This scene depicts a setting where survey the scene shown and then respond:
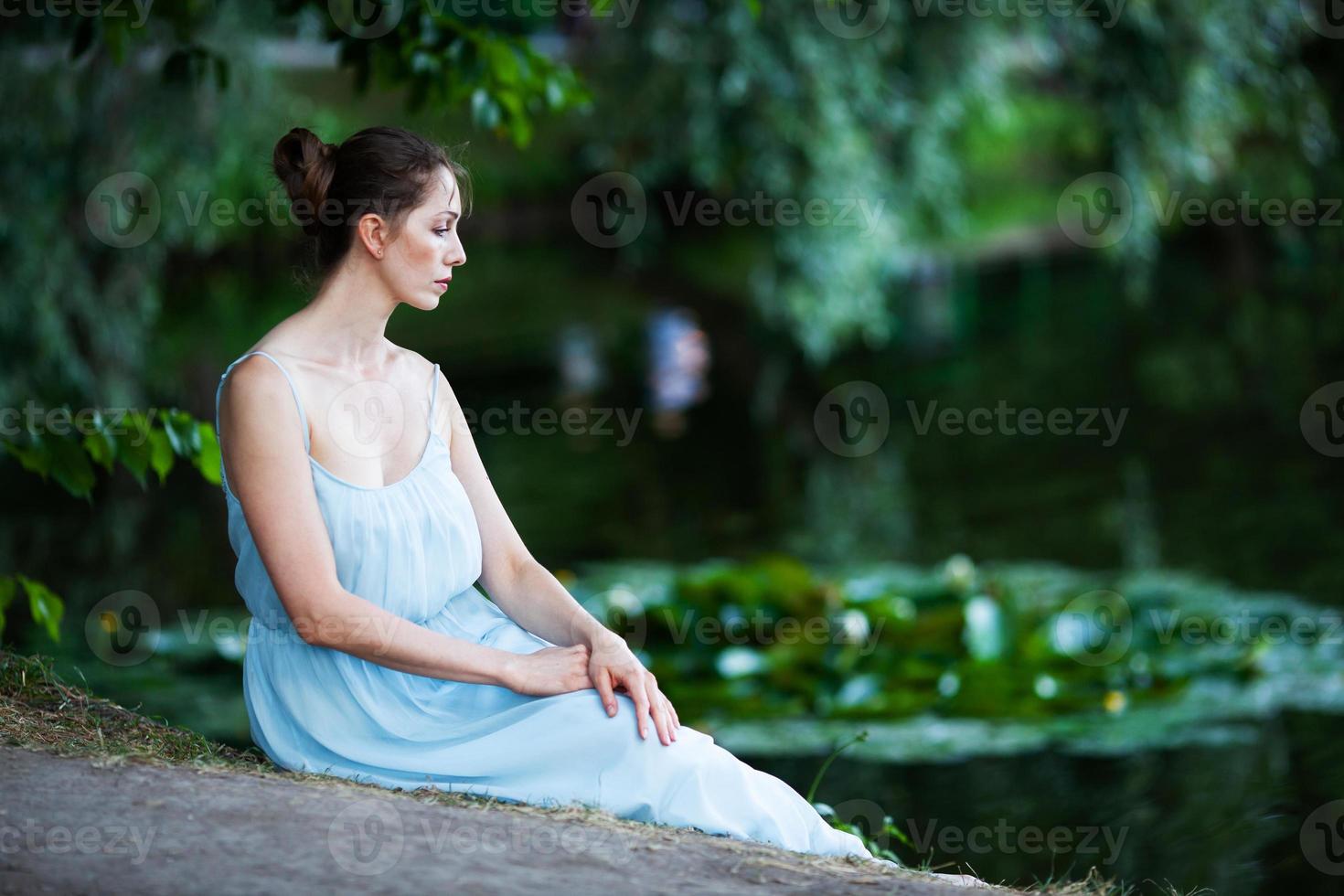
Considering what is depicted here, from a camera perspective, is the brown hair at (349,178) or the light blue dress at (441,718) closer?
the light blue dress at (441,718)

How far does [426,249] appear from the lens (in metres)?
2.49

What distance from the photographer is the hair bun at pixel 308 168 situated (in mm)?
2488

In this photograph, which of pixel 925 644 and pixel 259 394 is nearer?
pixel 259 394

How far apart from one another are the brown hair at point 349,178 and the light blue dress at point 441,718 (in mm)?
270
